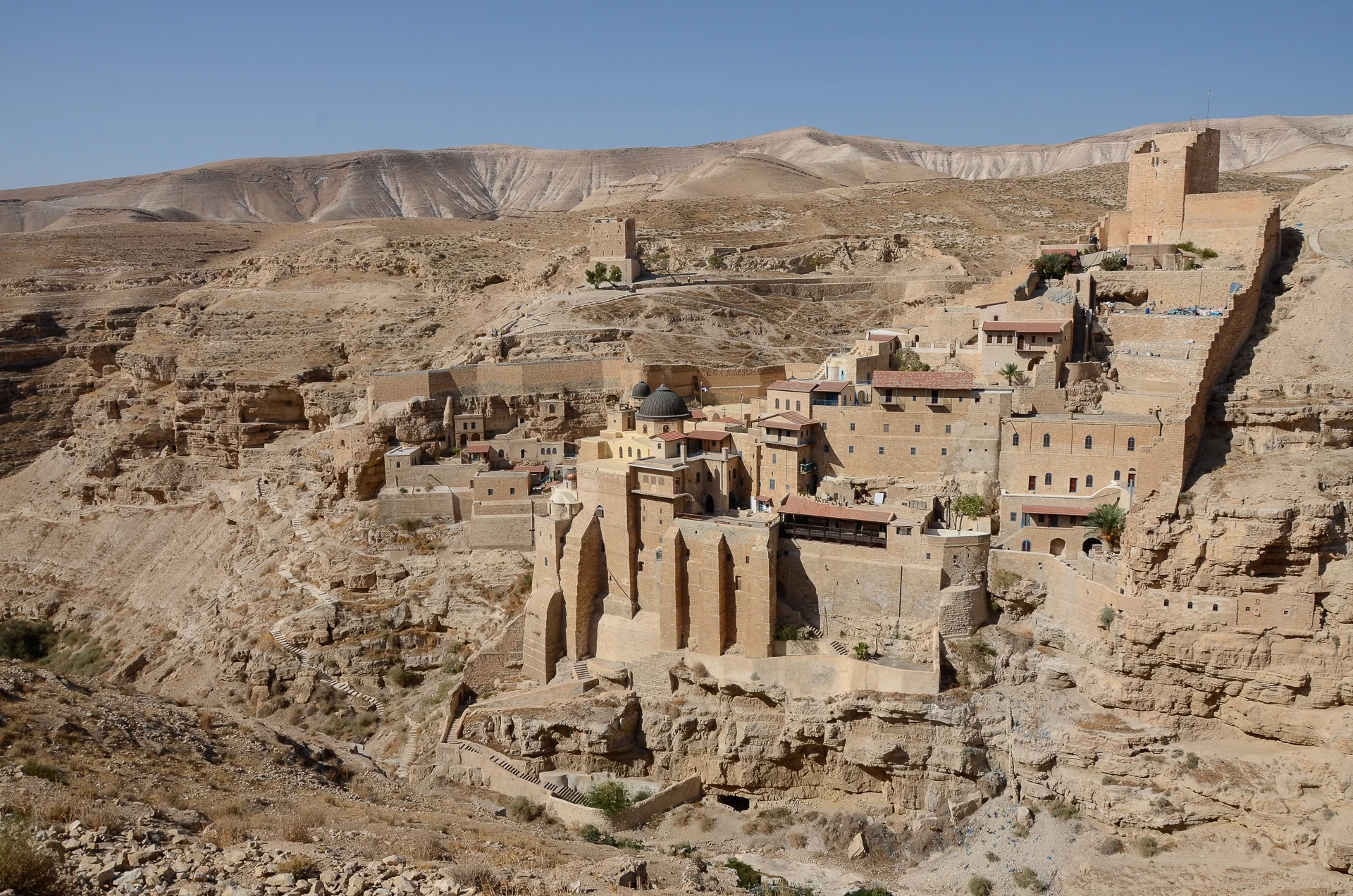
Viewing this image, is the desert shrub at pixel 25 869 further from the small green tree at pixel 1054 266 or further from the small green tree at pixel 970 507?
the small green tree at pixel 1054 266

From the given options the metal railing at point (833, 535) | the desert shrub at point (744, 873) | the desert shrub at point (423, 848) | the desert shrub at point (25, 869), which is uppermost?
the desert shrub at point (25, 869)

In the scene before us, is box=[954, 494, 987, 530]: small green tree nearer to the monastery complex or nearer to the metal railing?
the monastery complex

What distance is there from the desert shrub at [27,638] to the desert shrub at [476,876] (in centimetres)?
3415

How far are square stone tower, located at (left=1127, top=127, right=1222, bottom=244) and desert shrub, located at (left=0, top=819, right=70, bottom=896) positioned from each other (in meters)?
37.9

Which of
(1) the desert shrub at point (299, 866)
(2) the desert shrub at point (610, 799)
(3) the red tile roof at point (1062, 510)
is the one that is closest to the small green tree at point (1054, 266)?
(3) the red tile roof at point (1062, 510)

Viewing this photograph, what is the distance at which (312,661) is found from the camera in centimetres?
3481

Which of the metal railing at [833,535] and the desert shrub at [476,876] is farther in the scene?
the metal railing at [833,535]

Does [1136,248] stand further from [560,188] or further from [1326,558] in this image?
[560,188]

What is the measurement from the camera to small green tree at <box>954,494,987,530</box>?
29.5 m

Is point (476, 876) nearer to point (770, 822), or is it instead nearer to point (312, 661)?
point (770, 822)

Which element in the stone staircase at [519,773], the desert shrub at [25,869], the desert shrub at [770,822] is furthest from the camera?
the stone staircase at [519,773]

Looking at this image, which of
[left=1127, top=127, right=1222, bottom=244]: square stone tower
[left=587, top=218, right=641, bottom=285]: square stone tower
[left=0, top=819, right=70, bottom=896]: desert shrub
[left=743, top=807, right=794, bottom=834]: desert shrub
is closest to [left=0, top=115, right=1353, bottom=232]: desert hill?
[left=587, top=218, right=641, bottom=285]: square stone tower

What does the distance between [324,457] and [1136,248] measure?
3114 centimetres

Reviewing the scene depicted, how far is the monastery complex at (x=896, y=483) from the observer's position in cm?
2861
